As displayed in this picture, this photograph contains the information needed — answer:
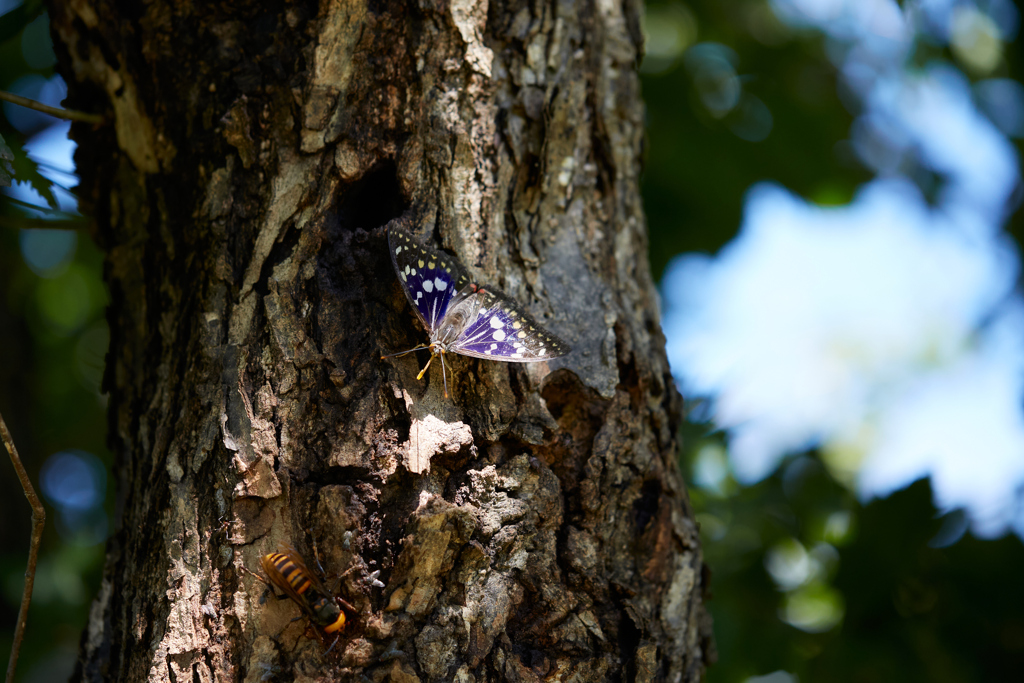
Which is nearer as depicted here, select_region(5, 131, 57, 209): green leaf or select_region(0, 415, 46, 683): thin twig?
select_region(0, 415, 46, 683): thin twig

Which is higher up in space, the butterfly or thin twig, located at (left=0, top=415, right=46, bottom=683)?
the butterfly

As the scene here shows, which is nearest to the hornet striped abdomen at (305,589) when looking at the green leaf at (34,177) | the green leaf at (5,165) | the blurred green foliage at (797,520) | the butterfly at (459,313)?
the butterfly at (459,313)

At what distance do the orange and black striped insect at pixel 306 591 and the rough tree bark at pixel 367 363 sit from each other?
41 millimetres

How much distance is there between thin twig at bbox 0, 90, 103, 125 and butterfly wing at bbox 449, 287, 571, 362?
3.60ft

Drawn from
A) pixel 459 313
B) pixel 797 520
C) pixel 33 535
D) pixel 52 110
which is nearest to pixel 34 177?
pixel 52 110

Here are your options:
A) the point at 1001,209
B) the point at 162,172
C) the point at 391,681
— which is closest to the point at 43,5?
the point at 162,172

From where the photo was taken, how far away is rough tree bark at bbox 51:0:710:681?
4.34 feet

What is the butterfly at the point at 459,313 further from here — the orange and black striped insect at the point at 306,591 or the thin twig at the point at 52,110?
the thin twig at the point at 52,110

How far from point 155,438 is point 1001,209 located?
4165mm

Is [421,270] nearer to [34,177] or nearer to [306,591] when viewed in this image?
[306,591]

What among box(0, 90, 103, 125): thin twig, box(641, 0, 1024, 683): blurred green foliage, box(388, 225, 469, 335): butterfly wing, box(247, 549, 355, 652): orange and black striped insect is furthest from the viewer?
box(641, 0, 1024, 683): blurred green foliage

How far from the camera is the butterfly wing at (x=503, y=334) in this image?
1438 millimetres

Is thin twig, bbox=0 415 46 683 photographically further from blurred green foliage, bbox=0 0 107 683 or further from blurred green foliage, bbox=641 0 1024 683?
blurred green foliage, bbox=641 0 1024 683

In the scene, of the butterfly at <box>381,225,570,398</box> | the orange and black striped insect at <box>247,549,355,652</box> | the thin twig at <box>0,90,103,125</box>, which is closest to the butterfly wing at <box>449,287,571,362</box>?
the butterfly at <box>381,225,570,398</box>
